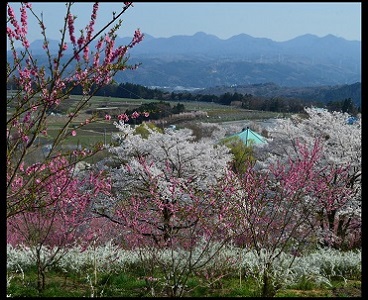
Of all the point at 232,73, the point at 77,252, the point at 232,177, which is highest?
the point at 232,73

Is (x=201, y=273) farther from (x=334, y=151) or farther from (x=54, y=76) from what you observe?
(x=334, y=151)

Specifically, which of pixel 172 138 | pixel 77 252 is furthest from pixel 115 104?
pixel 172 138

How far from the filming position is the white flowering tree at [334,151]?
30.5ft

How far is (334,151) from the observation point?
10.8 m

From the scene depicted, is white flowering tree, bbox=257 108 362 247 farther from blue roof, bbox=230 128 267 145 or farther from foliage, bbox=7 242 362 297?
blue roof, bbox=230 128 267 145

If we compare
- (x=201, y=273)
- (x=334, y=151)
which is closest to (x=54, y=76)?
(x=201, y=273)

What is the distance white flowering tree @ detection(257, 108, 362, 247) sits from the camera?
30.5ft

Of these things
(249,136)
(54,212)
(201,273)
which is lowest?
(201,273)

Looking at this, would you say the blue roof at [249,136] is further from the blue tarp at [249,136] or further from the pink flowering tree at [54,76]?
the pink flowering tree at [54,76]

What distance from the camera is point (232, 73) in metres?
13.0

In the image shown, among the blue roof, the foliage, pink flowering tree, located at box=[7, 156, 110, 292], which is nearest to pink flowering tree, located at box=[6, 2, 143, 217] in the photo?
pink flowering tree, located at box=[7, 156, 110, 292]
